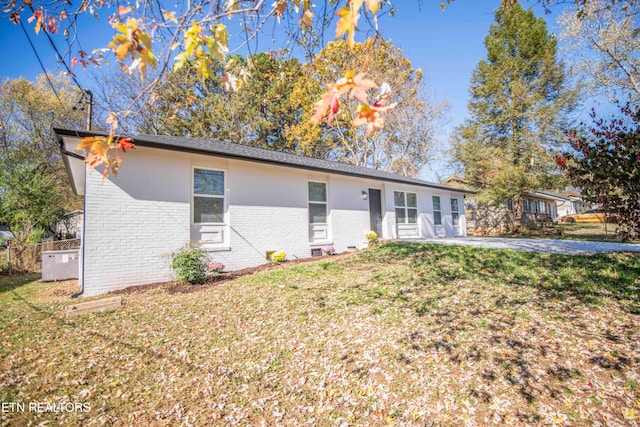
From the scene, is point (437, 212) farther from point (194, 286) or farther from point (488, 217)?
point (194, 286)

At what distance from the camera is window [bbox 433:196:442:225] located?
49.3 ft

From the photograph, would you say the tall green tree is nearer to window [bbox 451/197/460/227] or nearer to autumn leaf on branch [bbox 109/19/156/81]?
window [bbox 451/197/460/227]

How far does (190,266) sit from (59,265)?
569cm

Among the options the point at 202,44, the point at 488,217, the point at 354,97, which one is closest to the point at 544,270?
→ the point at 354,97

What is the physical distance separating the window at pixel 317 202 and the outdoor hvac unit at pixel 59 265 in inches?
308

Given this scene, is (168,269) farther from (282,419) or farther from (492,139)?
(492,139)

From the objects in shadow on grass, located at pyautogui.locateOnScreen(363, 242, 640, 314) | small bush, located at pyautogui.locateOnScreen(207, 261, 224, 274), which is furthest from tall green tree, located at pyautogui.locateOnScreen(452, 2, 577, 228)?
small bush, located at pyautogui.locateOnScreen(207, 261, 224, 274)

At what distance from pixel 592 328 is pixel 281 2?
5184 millimetres

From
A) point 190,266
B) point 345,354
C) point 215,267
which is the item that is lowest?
point 345,354

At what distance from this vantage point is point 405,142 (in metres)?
20.3

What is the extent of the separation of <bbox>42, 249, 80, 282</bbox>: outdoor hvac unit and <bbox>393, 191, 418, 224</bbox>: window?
12134mm

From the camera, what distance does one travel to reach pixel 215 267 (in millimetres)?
7203

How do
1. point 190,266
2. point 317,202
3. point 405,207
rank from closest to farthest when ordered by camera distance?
point 190,266
point 317,202
point 405,207

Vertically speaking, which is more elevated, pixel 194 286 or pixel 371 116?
pixel 371 116
